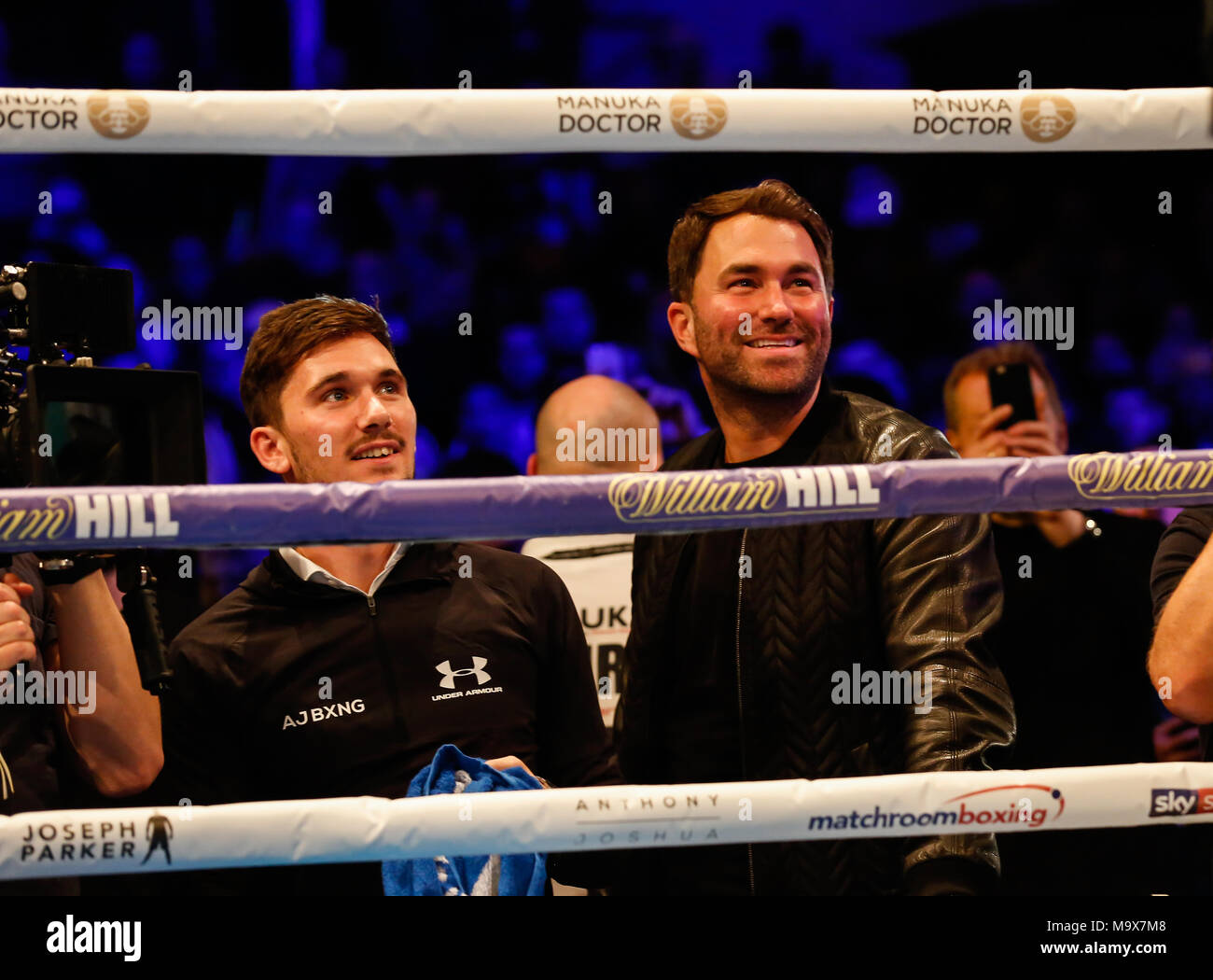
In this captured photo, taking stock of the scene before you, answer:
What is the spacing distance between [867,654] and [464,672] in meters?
0.63

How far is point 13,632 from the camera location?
163 centimetres

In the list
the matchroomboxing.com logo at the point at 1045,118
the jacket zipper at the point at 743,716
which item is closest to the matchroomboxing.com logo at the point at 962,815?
the jacket zipper at the point at 743,716

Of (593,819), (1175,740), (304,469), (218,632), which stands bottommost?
(1175,740)

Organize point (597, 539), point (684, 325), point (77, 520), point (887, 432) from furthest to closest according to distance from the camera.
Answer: point (597, 539) → point (684, 325) → point (887, 432) → point (77, 520)

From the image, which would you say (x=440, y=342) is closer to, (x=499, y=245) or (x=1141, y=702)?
(x=499, y=245)

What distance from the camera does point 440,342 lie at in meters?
3.10

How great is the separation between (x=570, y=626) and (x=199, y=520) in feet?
2.25

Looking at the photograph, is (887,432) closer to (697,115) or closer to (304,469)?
(697,115)

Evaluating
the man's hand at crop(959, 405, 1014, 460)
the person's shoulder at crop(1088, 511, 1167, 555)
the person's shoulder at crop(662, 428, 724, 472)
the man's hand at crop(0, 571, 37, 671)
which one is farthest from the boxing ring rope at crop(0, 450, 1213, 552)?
the person's shoulder at crop(1088, 511, 1167, 555)

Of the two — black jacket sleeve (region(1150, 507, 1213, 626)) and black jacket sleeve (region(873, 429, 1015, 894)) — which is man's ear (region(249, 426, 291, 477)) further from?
black jacket sleeve (region(1150, 507, 1213, 626))

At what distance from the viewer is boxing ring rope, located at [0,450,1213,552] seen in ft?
4.84

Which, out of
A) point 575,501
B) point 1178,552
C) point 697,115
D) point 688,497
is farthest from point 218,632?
point 1178,552

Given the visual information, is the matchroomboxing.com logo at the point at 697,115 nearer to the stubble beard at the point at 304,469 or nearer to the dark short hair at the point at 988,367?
the stubble beard at the point at 304,469
